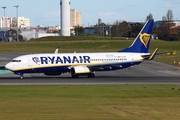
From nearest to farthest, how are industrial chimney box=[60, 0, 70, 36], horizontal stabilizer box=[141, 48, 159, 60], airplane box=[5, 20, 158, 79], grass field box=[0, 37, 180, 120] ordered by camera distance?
grass field box=[0, 37, 180, 120] → airplane box=[5, 20, 158, 79] → horizontal stabilizer box=[141, 48, 159, 60] → industrial chimney box=[60, 0, 70, 36]

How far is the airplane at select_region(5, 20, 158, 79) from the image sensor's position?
170 feet

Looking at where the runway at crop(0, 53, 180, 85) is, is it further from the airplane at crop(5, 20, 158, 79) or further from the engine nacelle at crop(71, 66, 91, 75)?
the airplane at crop(5, 20, 158, 79)

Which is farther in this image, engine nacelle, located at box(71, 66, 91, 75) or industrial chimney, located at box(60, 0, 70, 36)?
industrial chimney, located at box(60, 0, 70, 36)

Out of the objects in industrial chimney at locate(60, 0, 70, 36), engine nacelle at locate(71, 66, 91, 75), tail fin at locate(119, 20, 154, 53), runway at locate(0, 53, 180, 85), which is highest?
industrial chimney at locate(60, 0, 70, 36)

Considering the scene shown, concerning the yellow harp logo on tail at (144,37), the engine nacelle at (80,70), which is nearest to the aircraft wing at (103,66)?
the engine nacelle at (80,70)
